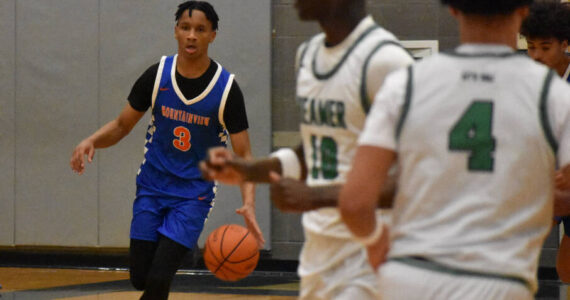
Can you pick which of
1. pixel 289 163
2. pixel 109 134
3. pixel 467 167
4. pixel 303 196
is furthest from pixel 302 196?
pixel 109 134

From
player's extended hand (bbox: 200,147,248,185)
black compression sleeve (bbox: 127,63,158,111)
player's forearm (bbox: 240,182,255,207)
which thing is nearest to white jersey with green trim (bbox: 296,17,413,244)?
player's extended hand (bbox: 200,147,248,185)

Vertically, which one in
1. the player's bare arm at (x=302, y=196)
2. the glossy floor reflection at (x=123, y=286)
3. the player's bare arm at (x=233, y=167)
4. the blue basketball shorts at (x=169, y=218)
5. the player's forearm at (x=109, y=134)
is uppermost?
the player's forearm at (x=109, y=134)

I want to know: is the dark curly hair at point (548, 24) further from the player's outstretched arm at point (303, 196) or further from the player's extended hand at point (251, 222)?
the player's outstretched arm at point (303, 196)

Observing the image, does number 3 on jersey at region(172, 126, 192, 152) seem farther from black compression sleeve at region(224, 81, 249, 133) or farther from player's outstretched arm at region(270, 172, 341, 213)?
Result: player's outstretched arm at region(270, 172, 341, 213)

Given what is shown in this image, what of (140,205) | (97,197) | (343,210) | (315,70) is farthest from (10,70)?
(343,210)

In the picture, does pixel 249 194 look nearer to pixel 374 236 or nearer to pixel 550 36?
pixel 550 36

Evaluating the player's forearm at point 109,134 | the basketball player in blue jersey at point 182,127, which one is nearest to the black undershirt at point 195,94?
the basketball player in blue jersey at point 182,127

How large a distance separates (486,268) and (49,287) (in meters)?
6.35

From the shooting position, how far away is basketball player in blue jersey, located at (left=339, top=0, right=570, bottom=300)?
2.02 metres

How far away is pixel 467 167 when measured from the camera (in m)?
2.03

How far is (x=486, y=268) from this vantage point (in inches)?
79.4

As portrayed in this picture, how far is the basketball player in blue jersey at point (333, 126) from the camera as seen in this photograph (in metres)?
2.71

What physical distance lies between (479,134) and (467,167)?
0.08 m

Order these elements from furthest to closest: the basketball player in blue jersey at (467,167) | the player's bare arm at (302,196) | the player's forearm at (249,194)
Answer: the player's forearm at (249,194) → the player's bare arm at (302,196) → the basketball player in blue jersey at (467,167)
